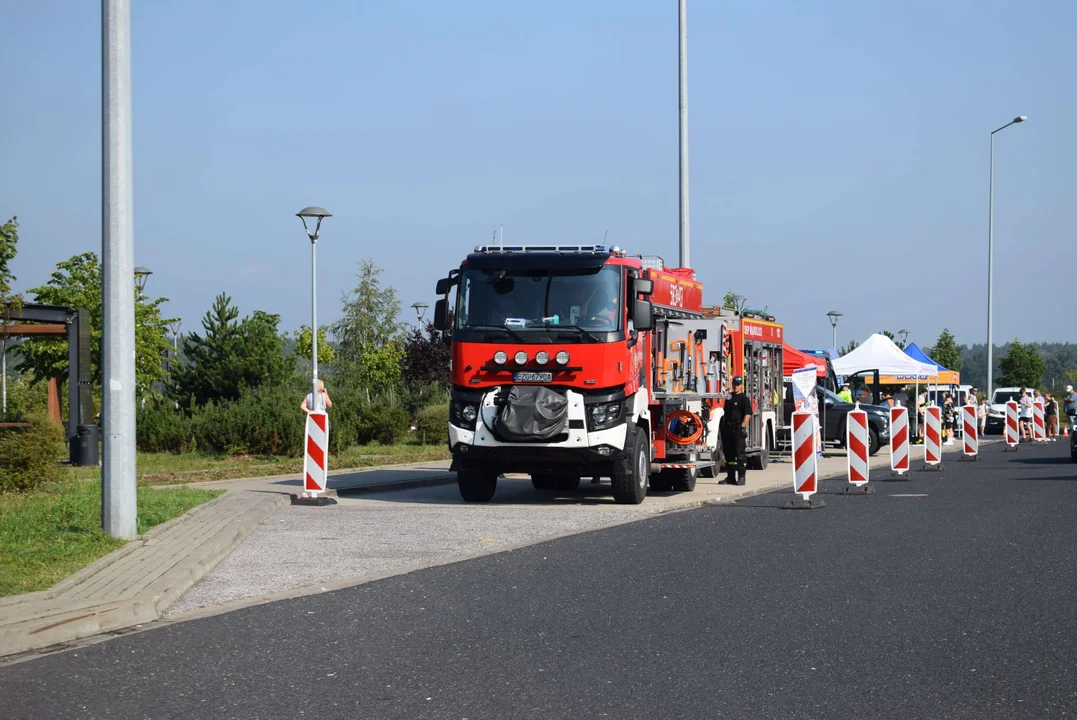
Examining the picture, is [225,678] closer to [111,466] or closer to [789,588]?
[789,588]

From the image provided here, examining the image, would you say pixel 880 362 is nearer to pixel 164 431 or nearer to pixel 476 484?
pixel 164 431

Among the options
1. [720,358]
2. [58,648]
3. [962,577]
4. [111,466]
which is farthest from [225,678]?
[720,358]

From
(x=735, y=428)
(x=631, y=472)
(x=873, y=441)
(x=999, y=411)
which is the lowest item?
(x=999, y=411)

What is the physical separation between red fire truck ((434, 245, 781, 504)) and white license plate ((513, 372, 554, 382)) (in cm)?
1

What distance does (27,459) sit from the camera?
628 inches

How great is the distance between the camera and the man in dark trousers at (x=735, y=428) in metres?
20.5

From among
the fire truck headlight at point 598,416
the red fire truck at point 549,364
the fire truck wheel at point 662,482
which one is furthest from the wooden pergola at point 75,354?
the fire truck headlight at point 598,416

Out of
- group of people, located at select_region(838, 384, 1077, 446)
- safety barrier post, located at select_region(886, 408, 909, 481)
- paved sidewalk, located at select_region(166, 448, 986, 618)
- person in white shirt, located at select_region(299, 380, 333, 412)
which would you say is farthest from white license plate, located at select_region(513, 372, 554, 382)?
group of people, located at select_region(838, 384, 1077, 446)

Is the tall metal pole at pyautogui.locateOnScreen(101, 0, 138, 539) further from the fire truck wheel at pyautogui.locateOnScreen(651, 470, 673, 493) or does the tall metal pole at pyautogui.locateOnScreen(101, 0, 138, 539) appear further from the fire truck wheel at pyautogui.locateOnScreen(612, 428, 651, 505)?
the fire truck wheel at pyautogui.locateOnScreen(651, 470, 673, 493)

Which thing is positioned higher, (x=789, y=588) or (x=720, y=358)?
(x=720, y=358)

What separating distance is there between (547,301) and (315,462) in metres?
3.84

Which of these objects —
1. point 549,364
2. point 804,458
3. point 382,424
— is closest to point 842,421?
point 382,424

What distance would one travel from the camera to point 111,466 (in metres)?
11.3

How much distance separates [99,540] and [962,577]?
742cm
